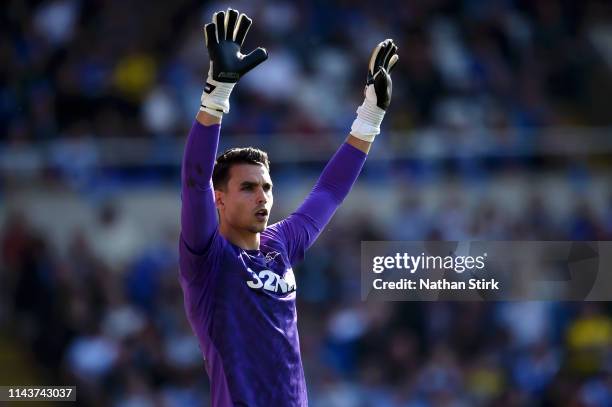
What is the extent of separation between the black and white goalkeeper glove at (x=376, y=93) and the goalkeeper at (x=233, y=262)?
26.7 inches

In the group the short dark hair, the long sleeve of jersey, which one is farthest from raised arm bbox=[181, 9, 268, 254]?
the long sleeve of jersey

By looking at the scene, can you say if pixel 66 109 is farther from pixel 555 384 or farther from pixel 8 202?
pixel 555 384

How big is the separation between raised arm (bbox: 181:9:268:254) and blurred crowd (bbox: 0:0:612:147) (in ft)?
22.0

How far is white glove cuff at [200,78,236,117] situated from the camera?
4203 millimetres

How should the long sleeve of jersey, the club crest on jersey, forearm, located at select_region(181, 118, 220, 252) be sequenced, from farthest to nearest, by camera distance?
the long sleeve of jersey < the club crest on jersey < forearm, located at select_region(181, 118, 220, 252)

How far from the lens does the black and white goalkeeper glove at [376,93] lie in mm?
5137

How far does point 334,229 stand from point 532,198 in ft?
6.27

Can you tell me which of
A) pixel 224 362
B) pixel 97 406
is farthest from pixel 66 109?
pixel 224 362

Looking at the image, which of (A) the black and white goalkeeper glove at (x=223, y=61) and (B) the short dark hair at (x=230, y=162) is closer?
(A) the black and white goalkeeper glove at (x=223, y=61)

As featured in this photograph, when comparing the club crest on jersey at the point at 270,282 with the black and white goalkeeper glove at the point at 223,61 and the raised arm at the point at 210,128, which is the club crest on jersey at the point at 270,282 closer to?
the raised arm at the point at 210,128

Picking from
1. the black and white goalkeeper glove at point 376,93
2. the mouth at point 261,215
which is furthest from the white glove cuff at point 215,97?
the black and white goalkeeper glove at point 376,93

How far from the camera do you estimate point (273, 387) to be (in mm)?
4410

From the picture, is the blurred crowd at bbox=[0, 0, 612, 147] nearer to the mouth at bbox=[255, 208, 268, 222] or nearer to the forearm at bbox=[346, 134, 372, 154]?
the forearm at bbox=[346, 134, 372, 154]

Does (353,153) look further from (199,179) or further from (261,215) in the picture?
(199,179)
